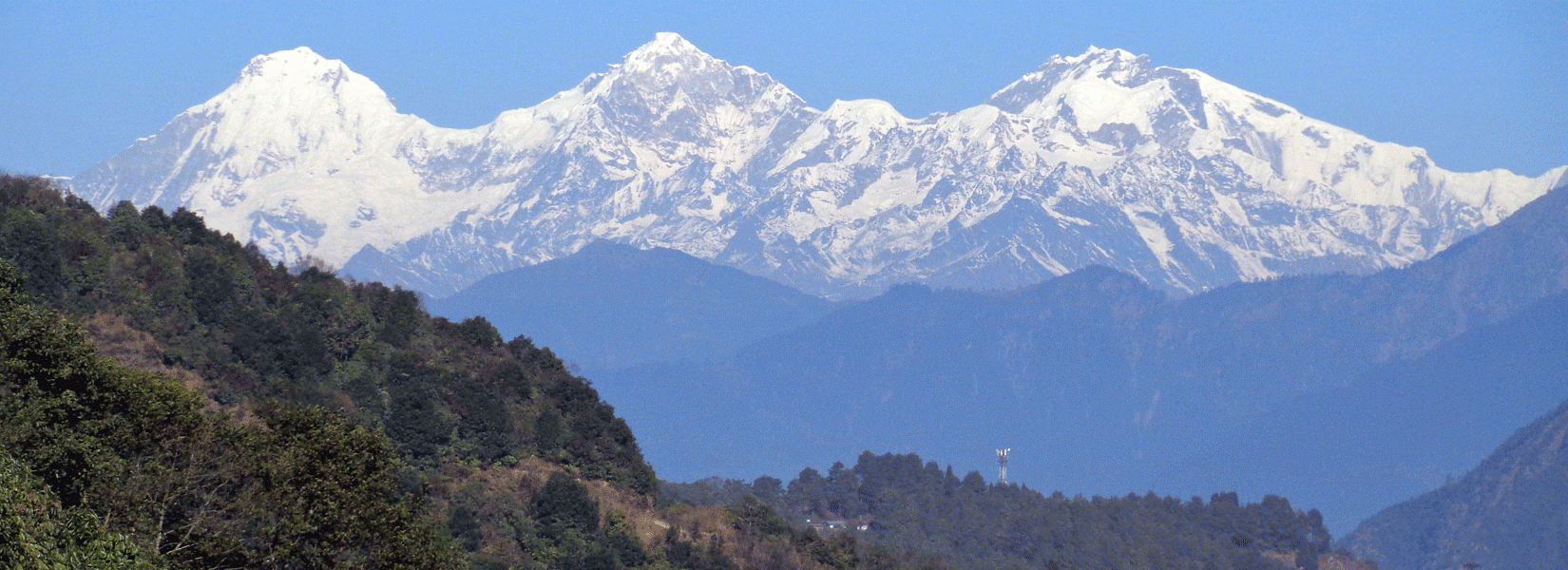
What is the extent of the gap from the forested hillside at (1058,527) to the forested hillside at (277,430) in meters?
59.4

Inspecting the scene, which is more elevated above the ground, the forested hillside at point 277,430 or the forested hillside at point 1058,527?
the forested hillside at point 1058,527

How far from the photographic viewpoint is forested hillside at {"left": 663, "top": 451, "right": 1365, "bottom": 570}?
166m

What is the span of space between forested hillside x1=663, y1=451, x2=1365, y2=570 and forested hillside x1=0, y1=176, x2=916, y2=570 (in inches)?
2337

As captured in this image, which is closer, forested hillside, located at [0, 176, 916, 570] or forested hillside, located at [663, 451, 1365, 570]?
forested hillside, located at [0, 176, 916, 570]

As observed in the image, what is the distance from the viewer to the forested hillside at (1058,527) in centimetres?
16625

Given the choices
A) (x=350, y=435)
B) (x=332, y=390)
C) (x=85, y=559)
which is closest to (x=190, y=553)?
(x=350, y=435)

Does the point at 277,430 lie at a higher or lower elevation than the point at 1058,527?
lower

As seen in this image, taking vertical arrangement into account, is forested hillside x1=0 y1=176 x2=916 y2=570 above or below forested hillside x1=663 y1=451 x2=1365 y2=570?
below

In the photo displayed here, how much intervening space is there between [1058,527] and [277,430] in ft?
475

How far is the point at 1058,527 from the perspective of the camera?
174 m

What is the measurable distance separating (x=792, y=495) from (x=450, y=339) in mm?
108214

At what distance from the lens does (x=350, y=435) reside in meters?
35.2

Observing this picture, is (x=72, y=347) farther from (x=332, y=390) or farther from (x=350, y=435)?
(x=332, y=390)

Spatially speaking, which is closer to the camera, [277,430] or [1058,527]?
[277,430]
